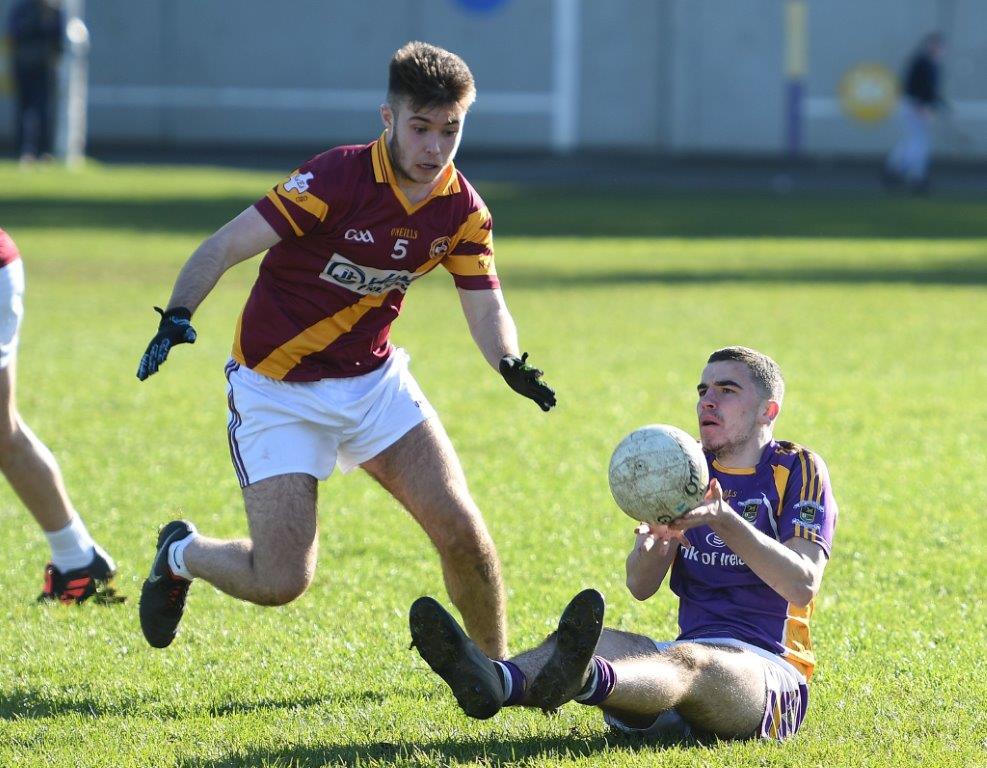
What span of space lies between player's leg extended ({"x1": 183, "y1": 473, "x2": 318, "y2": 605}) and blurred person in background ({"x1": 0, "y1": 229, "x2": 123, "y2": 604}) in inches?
53.1

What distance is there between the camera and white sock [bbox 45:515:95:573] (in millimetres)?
6703

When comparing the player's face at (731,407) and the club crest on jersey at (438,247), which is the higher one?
the club crest on jersey at (438,247)

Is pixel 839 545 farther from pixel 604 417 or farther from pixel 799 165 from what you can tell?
pixel 799 165

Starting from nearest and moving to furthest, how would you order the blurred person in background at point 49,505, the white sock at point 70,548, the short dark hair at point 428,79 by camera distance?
the short dark hair at point 428,79, the blurred person in background at point 49,505, the white sock at point 70,548

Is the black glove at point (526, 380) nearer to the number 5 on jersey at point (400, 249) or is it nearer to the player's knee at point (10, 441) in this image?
the number 5 on jersey at point (400, 249)

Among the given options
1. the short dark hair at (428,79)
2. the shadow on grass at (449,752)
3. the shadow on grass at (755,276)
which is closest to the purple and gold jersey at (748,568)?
the shadow on grass at (449,752)

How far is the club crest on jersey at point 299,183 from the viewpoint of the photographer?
5.44m

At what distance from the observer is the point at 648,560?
5035 millimetres

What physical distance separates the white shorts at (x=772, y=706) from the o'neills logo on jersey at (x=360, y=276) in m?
1.59

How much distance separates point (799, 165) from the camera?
1387 inches

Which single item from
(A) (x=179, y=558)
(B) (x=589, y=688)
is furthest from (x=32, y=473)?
(B) (x=589, y=688)

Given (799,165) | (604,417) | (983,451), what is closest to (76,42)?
(799,165)

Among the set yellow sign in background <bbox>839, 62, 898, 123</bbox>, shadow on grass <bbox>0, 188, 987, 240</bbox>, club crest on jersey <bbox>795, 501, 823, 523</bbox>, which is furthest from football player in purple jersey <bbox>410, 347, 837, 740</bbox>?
yellow sign in background <bbox>839, 62, 898, 123</bbox>

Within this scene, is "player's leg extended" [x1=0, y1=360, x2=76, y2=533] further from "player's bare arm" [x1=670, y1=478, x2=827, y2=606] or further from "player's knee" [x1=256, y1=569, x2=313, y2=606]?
"player's bare arm" [x1=670, y1=478, x2=827, y2=606]
